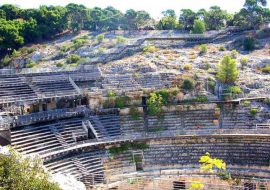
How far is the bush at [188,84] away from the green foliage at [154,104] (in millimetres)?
3515

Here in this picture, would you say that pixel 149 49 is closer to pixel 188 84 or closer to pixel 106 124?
pixel 188 84

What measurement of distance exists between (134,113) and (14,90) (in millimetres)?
10602

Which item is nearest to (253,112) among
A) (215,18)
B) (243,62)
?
(243,62)

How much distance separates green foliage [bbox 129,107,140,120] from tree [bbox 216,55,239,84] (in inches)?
366

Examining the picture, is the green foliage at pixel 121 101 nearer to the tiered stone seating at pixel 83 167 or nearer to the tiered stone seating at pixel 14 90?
the tiered stone seating at pixel 83 167

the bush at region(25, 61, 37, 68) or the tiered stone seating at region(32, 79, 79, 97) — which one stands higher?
the bush at region(25, 61, 37, 68)

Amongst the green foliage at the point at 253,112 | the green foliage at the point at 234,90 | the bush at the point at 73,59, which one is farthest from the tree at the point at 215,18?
the green foliage at the point at 253,112

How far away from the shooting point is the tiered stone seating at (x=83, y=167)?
93.9 ft

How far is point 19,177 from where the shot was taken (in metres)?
17.9

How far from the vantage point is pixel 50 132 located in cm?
3238

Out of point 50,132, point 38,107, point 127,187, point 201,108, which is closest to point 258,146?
point 201,108

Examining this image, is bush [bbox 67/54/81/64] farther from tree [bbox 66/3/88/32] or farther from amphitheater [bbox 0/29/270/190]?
tree [bbox 66/3/88/32]

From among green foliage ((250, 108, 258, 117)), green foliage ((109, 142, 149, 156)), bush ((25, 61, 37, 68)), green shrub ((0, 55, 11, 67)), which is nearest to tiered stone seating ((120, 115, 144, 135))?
green foliage ((109, 142, 149, 156))

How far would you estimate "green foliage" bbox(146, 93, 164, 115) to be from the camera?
36.0m
